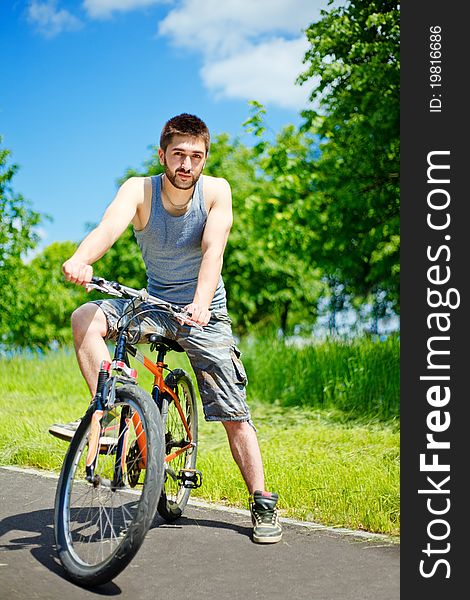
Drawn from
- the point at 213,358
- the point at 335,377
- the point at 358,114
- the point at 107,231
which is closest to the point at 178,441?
the point at 213,358

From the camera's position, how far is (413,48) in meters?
5.96

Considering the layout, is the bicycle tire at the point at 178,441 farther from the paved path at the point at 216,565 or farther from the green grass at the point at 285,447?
the green grass at the point at 285,447

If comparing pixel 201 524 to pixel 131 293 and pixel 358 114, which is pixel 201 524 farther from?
pixel 358 114

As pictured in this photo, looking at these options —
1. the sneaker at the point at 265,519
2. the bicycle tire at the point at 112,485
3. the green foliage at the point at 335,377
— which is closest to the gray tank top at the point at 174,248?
the bicycle tire at the point at 112,485

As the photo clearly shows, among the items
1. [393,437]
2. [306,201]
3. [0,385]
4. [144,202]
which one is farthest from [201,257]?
[306,201]

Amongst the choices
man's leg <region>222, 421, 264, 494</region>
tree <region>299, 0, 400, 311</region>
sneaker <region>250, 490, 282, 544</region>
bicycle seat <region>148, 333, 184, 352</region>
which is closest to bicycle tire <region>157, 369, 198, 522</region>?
bicycle seat <region>148, 333, 184, 352</region>

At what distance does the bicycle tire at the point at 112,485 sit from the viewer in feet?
11.3

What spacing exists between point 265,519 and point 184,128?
207cm

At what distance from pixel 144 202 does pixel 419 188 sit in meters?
2.10

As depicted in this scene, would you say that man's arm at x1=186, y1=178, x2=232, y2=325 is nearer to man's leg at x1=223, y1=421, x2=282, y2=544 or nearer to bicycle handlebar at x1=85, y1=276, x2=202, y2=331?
bicycle handlebar at x1=85, y1=276, x2=202, y2=331

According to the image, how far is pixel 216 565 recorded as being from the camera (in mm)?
3955

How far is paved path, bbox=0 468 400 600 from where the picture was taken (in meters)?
3.55

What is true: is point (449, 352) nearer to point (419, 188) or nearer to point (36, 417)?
point (419, 188)

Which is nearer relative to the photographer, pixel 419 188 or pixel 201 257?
pixel 201 257
